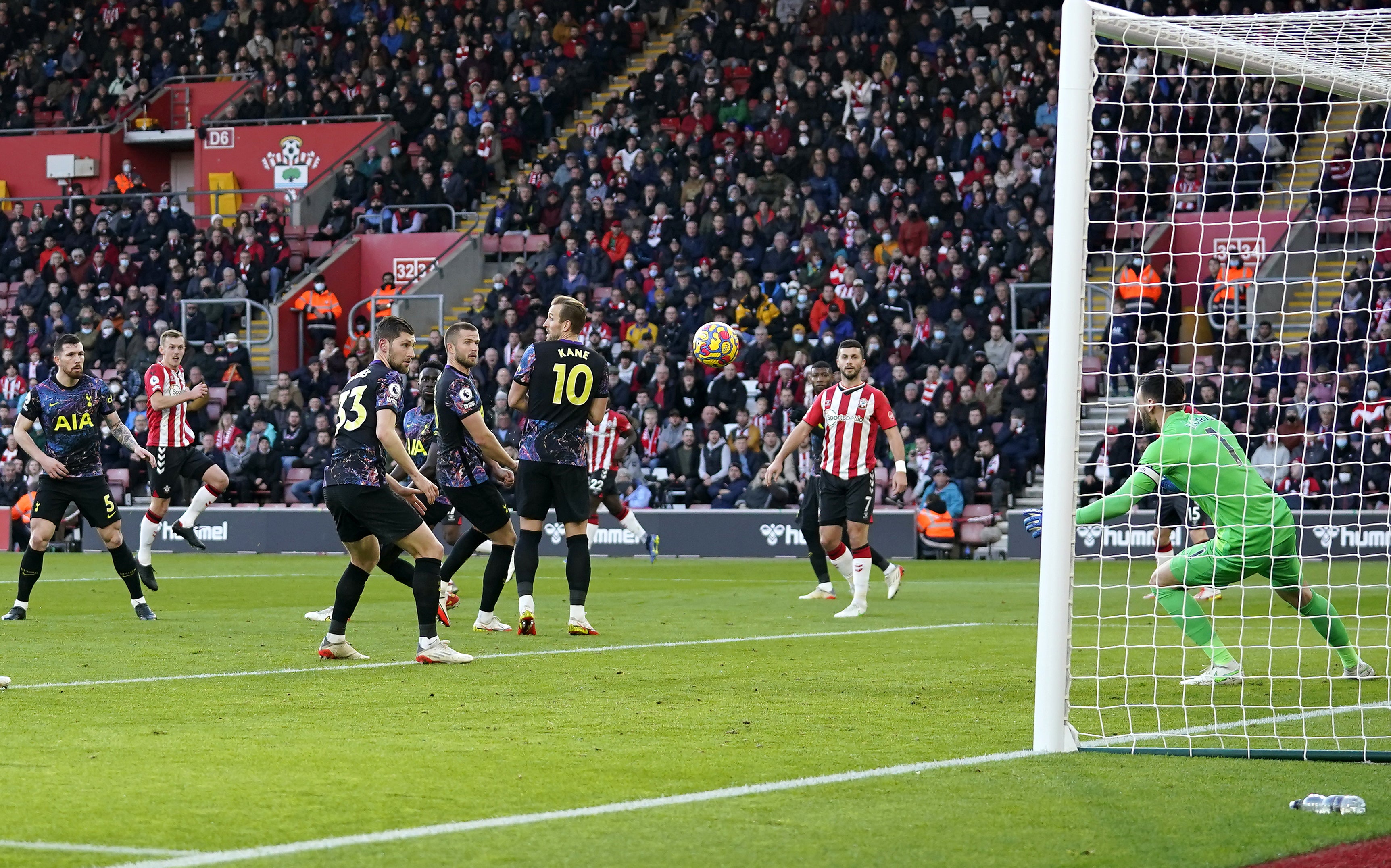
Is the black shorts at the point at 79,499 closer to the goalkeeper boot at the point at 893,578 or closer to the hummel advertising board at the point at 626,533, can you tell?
the goalkeeper boot at the point at 893,578

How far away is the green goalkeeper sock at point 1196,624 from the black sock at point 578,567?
4314 millimetres

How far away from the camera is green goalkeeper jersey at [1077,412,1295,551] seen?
9.22 m

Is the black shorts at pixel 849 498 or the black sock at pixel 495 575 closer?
the black sock at pixel 495 575

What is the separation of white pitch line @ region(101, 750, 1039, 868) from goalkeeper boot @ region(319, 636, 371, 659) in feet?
Result: 16.3

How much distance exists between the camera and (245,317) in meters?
32.8

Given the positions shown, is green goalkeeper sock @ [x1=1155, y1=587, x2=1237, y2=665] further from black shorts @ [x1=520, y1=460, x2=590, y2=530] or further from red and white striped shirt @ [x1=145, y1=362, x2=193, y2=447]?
red and white striped shirt @ [x1=145, y1=362, x2=193, y2=447]

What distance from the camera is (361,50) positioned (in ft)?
124

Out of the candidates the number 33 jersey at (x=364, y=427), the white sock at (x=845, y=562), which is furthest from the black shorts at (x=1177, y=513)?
the number 33 jersey at (x=364, y=427)

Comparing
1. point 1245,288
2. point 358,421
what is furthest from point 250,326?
point 358,421

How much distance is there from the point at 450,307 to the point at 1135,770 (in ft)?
88.7

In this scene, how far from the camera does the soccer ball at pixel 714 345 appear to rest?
19562mm

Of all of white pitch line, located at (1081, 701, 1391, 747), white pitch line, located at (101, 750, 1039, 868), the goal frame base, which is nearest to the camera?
white pitch line, located at (101, 750, 1039, 868)

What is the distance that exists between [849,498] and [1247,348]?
896 centimetres

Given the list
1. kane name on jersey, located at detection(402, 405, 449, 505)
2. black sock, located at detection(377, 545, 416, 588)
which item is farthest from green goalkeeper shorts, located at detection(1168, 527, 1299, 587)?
kane name on jersey, located at detection(402, 405, 449, 505)
